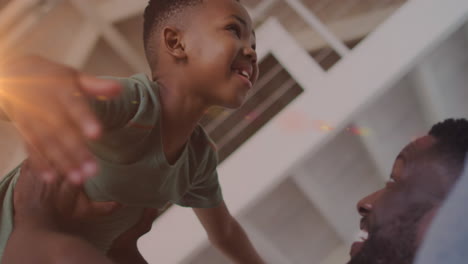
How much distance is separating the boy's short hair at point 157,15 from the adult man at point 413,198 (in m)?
0.35

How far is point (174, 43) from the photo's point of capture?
0.43 m

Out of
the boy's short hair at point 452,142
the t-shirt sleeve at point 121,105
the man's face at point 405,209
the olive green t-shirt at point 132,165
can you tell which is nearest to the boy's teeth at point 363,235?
the man's face at point 405,209

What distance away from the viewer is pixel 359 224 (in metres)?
0.58

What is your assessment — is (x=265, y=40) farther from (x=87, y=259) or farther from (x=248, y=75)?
(x=87, y=259)

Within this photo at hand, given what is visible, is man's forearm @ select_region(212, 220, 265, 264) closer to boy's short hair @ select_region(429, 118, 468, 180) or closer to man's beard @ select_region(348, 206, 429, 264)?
man's beard @ select_region(348, 206, 429, 264)

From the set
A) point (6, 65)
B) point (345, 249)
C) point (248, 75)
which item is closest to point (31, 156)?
point (6, 65)

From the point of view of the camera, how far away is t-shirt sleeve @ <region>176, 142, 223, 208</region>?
0.53 m

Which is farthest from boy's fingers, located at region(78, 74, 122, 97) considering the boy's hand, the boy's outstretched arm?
the boy's outstretched arm

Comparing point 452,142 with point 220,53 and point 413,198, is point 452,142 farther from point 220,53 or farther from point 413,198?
point 220,53

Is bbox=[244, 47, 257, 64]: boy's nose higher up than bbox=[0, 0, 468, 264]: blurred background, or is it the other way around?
bbox=[244, 47, 257, 64]: boy's nose

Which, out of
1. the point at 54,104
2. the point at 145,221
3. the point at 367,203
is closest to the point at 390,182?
the point at 367,203

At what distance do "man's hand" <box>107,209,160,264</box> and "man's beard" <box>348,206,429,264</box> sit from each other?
0.89 feet

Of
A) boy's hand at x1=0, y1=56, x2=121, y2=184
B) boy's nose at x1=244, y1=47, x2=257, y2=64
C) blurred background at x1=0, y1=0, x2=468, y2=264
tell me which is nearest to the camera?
boy's hand at x1=0, y1=56, x2=121, y2=184

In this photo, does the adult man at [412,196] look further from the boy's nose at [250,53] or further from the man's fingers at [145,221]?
the boy's nose at [250,53]
